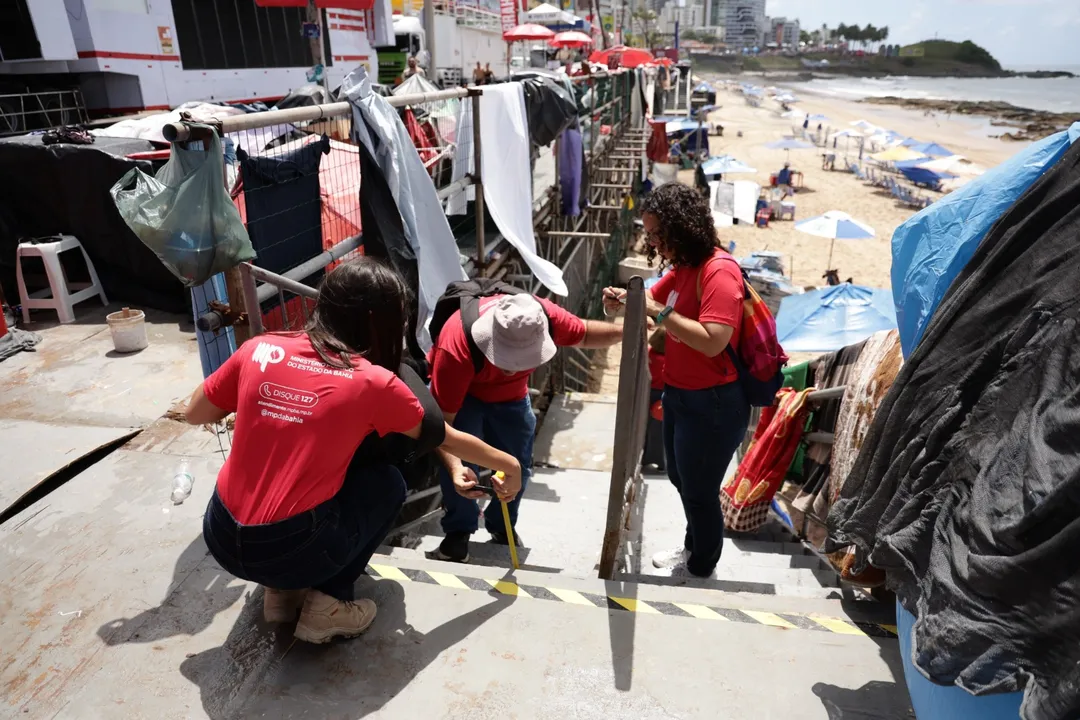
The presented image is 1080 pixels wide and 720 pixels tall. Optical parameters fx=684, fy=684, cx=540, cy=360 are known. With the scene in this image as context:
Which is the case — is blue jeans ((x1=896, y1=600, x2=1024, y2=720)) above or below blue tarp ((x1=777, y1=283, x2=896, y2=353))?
above

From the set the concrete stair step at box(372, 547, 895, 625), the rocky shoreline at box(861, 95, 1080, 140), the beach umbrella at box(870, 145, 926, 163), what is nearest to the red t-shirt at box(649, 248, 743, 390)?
the concrete stair step at box(372, 547, 895, 625)

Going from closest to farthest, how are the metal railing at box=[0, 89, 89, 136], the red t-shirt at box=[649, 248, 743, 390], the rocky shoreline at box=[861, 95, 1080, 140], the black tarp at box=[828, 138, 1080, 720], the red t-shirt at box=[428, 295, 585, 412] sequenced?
the black tarp at box=[828, 138, 1080, 720], the red t-shirt at box=[649, 248, 743, 390], the red t-shirt at box=[428, 295, 585, 412], the metal railing at box=[0, 89, 89, 136], the rocky shoreline at box=[861, 95, 1080, 140]

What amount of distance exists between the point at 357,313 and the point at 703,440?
172 centimetres

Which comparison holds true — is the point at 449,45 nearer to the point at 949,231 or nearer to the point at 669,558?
the point at 669,558

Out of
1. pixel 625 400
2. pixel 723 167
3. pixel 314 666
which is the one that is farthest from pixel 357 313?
pixel 723 167

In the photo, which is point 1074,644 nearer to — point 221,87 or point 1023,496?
point 1023,496

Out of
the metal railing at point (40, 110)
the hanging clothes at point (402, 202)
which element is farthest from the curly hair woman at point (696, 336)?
the metal railing at point (40, 110)

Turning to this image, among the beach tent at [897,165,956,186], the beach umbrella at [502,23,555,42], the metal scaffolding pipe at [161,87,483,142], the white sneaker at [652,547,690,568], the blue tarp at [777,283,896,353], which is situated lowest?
the beach tent at [897,165,956,186]

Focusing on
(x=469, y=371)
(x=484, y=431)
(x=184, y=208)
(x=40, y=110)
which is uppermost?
(x=184, y=208)

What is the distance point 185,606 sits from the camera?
2.56m

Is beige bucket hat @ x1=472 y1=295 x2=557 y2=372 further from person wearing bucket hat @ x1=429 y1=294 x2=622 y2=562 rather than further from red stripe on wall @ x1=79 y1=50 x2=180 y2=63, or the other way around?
red stripe on wall @ x1=79 y1=50 x2=180 y2=63

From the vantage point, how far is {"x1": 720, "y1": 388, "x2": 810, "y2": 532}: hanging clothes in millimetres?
4359

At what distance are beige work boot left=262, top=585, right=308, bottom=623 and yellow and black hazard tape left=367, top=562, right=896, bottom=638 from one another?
0.36m

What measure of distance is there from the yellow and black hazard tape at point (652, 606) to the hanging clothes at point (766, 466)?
1.87m
